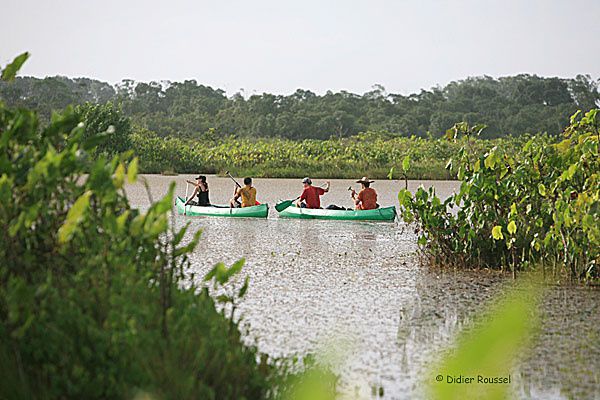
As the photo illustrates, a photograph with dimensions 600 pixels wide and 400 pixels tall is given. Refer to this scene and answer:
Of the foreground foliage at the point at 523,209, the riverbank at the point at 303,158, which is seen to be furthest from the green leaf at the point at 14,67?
the riverbank at the point at 303,158

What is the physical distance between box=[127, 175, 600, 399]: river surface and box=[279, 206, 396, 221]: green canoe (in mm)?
2312

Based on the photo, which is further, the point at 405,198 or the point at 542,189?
the point at 405,198

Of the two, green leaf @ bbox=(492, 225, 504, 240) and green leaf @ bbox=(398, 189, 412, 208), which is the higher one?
green leaf @ bbox=(398, 189, 412, 208)

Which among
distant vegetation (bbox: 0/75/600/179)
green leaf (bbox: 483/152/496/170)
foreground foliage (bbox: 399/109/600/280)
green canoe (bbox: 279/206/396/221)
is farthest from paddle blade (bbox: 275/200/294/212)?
distant vegetation (bbox: 0/75/600/179)

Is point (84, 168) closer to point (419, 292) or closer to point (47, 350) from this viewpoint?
point (47, 350)

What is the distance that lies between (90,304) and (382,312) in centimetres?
334

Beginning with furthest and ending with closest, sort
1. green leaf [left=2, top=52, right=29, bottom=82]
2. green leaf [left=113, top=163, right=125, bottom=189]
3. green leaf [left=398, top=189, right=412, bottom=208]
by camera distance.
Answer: green leaf [left=398, top=189, right=412, bottom=208] < green leaf [left=2, top=52, right=29, bottom=82] < green leaf [left=113, top=163, right=125, bottom=189]

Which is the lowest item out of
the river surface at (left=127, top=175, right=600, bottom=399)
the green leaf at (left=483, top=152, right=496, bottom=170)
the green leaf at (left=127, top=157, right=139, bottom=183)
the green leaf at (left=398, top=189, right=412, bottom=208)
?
the river surface at (left=127, top=175, right=600, bottom=399)

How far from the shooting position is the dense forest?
4841 centimetres

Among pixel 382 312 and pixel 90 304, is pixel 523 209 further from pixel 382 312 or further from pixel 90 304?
pixel 90 304

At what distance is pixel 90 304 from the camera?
8.61 feet

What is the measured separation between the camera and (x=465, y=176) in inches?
294

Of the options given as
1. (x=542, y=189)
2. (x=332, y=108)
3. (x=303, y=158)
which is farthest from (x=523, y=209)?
(x=332, y=108)

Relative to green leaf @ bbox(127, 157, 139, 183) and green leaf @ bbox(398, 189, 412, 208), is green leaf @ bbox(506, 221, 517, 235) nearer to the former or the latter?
green leaf @ bbox(398, 189, 412, 208)
